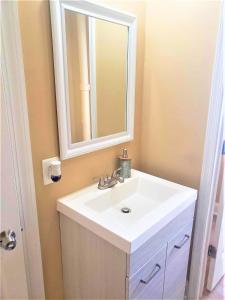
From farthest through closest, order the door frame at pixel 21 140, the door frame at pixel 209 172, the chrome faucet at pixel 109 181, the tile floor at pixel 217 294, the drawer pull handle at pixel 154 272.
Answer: the tile floor at pixel 217 294 → the chrome faucet at pixel 109 181 → the door frame at pixel 209 172 → the drawer pull handle at pixel 154 272 → the door frame at pixel 21 140

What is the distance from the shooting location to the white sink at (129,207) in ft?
3.28

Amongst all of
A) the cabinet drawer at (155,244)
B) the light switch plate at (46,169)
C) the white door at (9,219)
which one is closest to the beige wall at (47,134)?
the light switch plate at (46,169)

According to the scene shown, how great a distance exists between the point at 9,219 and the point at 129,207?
0.66m

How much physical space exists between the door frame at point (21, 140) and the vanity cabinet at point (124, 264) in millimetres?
163

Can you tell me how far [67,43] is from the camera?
42.5 inches

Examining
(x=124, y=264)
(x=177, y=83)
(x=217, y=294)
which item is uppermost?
(x=177, y=83)

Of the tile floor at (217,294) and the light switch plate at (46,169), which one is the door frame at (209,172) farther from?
the light switch plate at (46,169)

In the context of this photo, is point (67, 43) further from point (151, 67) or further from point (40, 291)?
point (40, 291)

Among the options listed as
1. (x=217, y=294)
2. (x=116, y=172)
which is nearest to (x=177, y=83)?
(x=116, y=172)

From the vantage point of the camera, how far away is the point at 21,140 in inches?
39.5

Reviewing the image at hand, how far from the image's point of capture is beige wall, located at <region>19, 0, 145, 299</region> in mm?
975

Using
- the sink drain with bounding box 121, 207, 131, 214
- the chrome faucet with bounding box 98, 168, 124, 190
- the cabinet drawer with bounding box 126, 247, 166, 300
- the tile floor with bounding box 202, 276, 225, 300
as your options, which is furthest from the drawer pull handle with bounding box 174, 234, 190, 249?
the tile floor with bounding box 202, 276, 225, 300

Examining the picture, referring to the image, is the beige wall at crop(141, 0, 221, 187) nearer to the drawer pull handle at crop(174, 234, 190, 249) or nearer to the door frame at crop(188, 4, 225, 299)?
the door frame at crop(188, 4, 225, 299)

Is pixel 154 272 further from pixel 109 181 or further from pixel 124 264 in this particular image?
pixel 109 181
